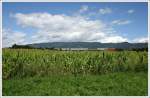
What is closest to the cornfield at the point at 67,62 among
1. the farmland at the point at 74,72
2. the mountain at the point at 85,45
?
the farmland at the point at 74,72

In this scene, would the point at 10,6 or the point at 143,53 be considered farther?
the point at 143,53

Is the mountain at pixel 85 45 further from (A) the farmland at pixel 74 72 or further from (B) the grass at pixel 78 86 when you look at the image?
(B) the grass at pixel 78 86

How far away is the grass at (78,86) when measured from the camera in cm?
734

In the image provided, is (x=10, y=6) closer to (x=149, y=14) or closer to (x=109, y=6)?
(x=109, y=6)

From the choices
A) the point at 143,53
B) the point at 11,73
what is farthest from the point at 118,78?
the point at 11,73

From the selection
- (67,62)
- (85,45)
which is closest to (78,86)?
(85,45)

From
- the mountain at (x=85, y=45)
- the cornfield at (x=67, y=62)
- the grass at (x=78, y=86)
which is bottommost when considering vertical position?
the grass at (x=78, y=86)

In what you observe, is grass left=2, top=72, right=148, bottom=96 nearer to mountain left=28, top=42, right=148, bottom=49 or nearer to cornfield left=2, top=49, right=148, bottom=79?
cornfield left=2, top=49, right=148, bottom=79

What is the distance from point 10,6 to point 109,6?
209cm

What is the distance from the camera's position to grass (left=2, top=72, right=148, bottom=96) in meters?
7.34

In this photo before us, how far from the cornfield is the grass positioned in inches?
13.8

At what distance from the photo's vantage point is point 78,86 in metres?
7.62

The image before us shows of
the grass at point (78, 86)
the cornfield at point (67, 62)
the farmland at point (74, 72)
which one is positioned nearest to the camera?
the grass at point (78, 86)

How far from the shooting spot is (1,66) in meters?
7.61
